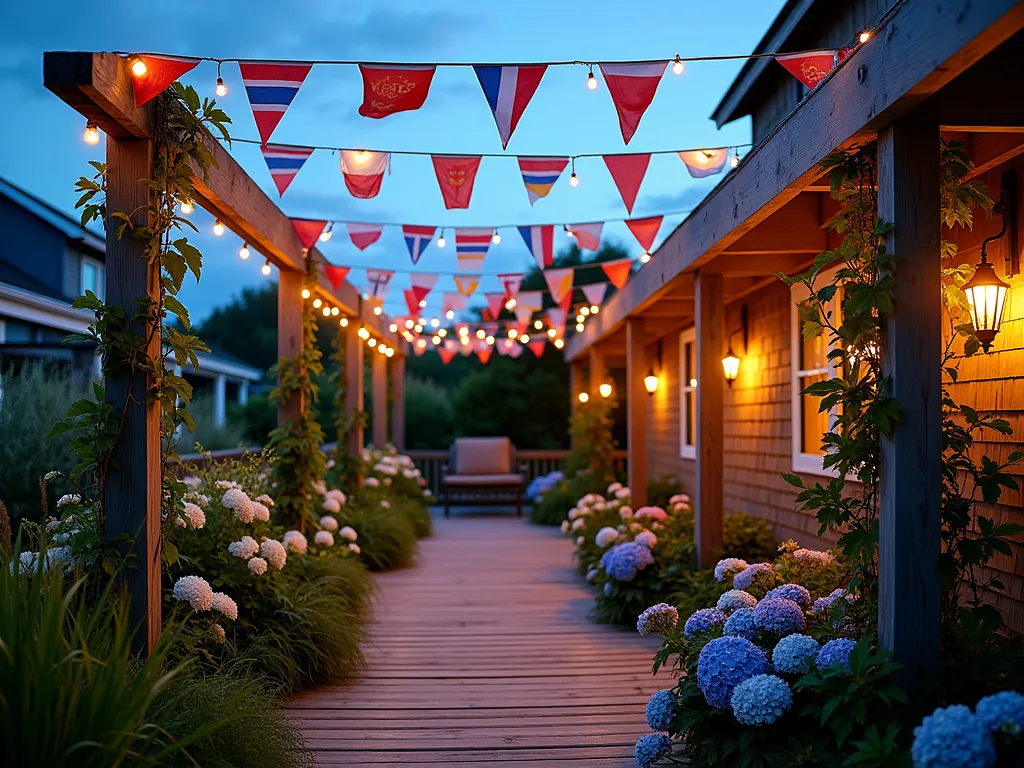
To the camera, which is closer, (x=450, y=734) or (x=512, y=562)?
(x=450, y=734)

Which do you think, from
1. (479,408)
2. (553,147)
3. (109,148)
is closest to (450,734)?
(109,148)

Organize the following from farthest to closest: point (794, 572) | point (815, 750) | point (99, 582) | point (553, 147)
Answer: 1. point (553, 147)
2. point (794, 572)
3. point (99, 582)
4. point (815, 750)

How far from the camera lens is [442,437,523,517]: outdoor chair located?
1280cm

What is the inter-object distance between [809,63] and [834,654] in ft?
9.79

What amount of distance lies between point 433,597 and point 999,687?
4.53m

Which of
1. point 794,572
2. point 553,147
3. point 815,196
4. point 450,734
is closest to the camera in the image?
point 450,734

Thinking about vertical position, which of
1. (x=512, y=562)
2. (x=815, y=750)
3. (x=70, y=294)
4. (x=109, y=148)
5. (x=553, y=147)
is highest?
(x=553, y=147)

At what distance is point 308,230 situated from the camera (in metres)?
5.93

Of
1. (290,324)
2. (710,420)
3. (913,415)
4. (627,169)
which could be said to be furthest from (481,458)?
(913,415)

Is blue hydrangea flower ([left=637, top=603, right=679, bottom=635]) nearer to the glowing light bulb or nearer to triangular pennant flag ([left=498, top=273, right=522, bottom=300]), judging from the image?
the glowing light bulb

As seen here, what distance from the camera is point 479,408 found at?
18.0 m

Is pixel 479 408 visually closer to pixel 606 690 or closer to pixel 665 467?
pixel 665 467

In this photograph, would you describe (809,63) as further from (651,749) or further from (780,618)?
(651,749)

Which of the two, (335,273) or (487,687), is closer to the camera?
(487,687)
